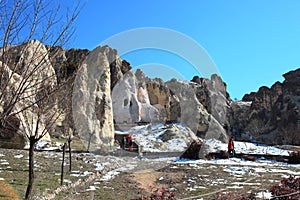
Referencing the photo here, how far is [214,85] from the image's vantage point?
6166 centimetres

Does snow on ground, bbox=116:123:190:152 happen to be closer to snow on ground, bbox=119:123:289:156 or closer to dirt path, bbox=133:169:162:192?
snow on ground, bbox=119:123:289:156

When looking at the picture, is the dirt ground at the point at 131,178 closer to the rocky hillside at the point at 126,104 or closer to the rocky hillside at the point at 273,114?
the rocky hillside at the point at 126,104

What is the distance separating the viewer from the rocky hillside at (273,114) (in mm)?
55438

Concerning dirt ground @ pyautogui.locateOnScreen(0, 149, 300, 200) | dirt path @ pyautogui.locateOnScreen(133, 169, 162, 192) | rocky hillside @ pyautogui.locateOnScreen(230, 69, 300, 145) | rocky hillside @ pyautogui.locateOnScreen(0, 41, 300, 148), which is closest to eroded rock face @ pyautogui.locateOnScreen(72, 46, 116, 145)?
rocky hillside @ pyautogui.locateOnScreen(0, 41, 300, 148)

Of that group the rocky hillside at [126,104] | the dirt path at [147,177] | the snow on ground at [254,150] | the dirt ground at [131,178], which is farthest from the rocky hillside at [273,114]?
the dirt path at [147,177]

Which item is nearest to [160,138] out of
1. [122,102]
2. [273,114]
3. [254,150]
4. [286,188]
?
[254,150]

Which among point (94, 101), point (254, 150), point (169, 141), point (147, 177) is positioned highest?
point (94, 101)

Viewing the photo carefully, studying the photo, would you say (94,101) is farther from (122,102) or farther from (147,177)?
(147,177)

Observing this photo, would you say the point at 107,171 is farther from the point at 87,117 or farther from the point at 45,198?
the point at 87,117

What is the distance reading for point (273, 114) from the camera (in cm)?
6359

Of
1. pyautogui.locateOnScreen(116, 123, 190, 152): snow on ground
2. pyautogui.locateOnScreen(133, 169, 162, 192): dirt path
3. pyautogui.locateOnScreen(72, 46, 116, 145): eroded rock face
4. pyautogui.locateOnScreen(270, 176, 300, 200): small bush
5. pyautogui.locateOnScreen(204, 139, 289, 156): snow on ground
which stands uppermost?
pyautogui.locateOnScreen(72, 46, 116, 145): eroded rock face

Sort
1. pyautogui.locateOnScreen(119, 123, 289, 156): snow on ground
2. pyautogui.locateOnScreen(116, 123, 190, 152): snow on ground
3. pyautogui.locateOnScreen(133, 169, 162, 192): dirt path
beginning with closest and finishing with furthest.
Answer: pyautogui.locateOnScreen(133, 169, 162, 192): dirt path → pyautogui.locateOnScreen(119, 123, 289, 156): snow on ground → pyautogui.locateOnScreen(116, 123, 190, 152): snow on ground

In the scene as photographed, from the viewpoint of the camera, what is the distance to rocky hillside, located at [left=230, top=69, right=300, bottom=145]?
55.4m

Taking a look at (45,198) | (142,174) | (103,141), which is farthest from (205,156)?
(103,141)
